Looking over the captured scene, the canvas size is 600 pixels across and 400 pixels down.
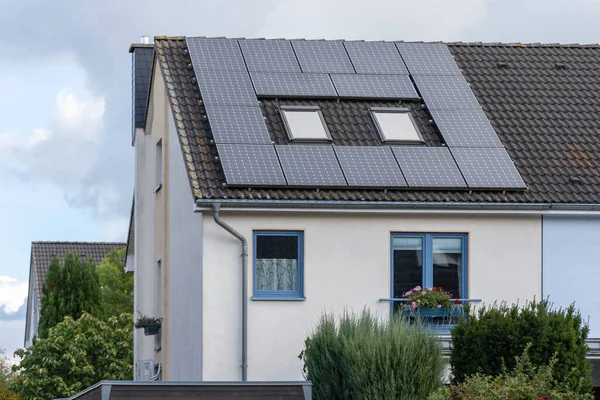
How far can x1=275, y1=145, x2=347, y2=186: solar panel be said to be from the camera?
2244 cm

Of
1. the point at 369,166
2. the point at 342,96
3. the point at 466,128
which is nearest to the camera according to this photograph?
the point at 369,166

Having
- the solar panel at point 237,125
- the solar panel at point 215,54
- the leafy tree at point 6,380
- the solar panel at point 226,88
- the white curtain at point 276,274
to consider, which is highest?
the solar panel at point 215,54

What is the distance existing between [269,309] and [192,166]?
9.10 feet

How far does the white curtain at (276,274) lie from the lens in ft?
73.2

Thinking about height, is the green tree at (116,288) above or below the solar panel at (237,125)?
below

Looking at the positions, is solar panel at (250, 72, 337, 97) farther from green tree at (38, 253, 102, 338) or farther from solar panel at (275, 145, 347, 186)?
green tree at (38, 253, 102, 338)

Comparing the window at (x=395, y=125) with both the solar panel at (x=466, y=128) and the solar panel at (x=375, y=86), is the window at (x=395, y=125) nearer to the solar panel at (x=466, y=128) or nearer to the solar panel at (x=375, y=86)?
the solar panel at (x=375, y=86)

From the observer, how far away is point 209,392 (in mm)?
17391

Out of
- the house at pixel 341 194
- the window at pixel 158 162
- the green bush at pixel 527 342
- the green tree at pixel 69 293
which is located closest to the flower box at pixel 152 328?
the house at pixel 341 194

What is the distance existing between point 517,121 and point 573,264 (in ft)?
11.7

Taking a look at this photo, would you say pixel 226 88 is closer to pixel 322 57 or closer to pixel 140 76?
pixel 322 57

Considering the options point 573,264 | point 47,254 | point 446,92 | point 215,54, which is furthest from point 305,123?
point 47,254

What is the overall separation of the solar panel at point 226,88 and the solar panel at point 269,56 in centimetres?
56

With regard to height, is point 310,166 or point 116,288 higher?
point 310,166
